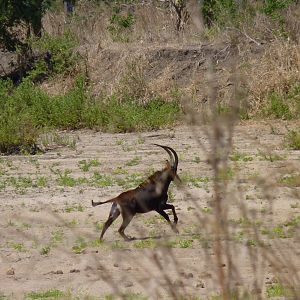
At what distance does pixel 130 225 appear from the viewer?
9.88 meters

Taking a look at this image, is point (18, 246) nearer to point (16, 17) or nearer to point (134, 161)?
point (134, 161)

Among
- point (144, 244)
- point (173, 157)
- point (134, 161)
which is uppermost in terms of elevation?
point (173, 157)

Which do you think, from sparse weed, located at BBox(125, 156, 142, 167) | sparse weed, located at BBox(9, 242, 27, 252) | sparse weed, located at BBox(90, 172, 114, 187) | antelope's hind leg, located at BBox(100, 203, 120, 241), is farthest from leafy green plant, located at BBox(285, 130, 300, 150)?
sparse weed, located at BBox(9, 242, 27, 252)

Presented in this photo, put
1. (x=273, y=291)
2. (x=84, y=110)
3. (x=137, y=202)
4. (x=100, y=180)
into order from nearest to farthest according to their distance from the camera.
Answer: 1. (x=273, y=291)
2. (x=137, y=202)
3. (x=100, y=180)
4. (x=84, y=110)

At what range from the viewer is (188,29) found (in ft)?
82.6

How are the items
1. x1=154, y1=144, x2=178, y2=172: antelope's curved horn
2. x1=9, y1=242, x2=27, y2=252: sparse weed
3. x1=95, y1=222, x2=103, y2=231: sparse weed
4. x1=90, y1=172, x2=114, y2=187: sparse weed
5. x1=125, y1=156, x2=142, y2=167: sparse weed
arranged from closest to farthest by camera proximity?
x1=9, y1=242, x2=27, y2=252: sparse weed, x1=154, y1=144, x2=178, y2=172: antelope's curved horn, x1=95, y1=222, x2=103, y2=231: sparse weed, x1=90, y1=172, x2=114, y2=187: sparse weed, x1=125, y1=156, x2=142, y2=167: sparse weed

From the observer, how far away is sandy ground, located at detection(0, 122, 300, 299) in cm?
487

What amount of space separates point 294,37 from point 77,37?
6.86m

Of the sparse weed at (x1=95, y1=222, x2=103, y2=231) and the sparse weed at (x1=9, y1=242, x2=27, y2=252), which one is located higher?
the sparse weed at (x1=9, y1=242, x2=27, y2=252)

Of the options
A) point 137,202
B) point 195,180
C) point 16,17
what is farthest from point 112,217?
point 16,17

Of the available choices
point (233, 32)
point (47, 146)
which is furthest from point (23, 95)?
point (233, 32)

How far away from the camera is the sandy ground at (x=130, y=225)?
16.0 ft

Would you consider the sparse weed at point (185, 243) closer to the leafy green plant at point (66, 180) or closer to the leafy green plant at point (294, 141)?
the leafy green plant at point (66, 180)

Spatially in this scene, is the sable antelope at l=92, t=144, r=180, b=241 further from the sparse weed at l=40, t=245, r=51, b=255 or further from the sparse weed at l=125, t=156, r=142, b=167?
the sparse weed at l=125, t=156, r=142, b=167
